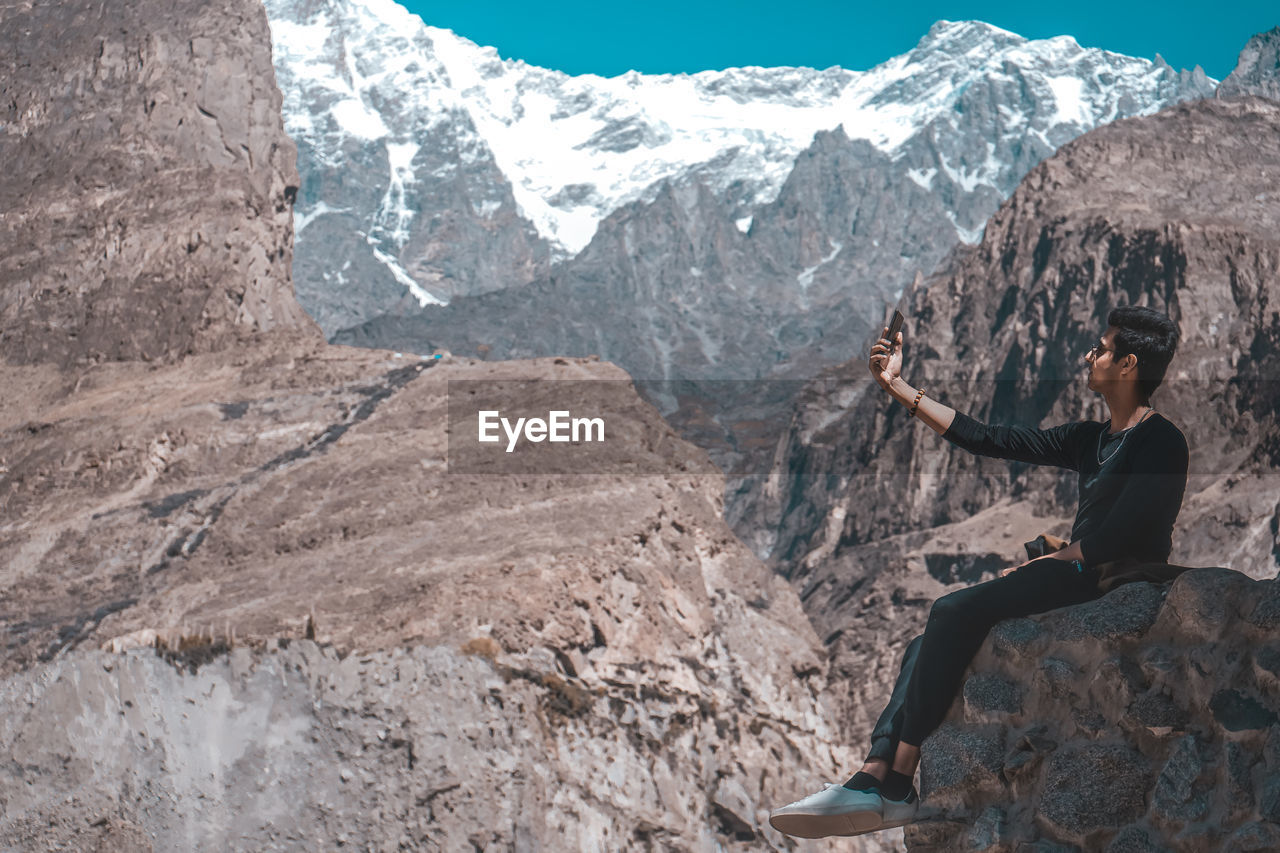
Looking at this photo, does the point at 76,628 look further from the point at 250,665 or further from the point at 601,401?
the point at 601,401

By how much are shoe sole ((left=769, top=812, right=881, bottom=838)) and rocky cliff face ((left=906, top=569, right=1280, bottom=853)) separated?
1.42 ft

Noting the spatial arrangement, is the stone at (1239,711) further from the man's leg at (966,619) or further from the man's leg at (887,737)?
the man's leg at (887,737)

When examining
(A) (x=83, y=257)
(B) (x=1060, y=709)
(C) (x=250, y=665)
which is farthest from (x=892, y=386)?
(A) (x=83, y=257)

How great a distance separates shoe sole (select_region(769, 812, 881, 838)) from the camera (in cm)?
727

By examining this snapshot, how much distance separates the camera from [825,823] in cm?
731

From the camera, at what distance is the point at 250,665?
83.2 feet

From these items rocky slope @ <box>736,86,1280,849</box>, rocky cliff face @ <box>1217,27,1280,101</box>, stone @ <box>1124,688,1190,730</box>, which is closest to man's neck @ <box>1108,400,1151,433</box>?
stone @ <box>1124,688,1190,730</box>

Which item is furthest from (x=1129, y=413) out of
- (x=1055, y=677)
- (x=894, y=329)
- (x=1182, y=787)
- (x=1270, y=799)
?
(x=1270, y=799)

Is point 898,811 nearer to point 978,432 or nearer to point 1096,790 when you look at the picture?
point 1096,790

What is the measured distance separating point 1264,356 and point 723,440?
8707 centimetres

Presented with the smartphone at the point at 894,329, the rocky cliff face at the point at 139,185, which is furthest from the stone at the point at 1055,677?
the rocky cliff face at the point at 139,185

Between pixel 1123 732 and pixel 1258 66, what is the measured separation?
20823 cm

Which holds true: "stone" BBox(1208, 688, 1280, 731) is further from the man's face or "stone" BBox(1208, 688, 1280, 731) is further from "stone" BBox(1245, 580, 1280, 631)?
the man's face

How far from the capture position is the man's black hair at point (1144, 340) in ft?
24.4
